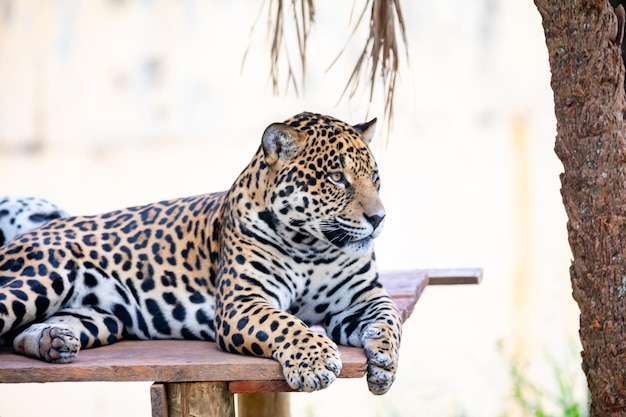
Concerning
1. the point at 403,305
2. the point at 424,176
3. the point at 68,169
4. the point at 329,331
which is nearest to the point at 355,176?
the point at 329,331

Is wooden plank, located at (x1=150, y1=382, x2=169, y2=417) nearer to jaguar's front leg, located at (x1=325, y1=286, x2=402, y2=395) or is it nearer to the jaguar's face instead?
jaguar's front leg, located at (x1=325, y1=286, x2=402, y2=395)

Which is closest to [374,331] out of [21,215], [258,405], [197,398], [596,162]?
[197,398]

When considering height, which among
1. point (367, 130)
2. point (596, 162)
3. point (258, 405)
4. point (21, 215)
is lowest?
point (258, 405)

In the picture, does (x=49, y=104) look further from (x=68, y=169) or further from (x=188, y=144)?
(x=188, y=144)

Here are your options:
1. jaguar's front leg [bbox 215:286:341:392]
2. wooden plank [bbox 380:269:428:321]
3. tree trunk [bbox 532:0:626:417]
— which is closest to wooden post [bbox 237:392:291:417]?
→ wooden plank [bbox 380:269:428:321]

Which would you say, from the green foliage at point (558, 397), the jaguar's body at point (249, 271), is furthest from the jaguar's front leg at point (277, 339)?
the green foliage at point (558, 397)

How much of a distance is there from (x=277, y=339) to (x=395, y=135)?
A: 6.90 metres

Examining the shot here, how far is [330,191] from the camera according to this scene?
17.8ft

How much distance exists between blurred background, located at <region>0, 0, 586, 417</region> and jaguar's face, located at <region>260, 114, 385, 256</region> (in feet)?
19.0

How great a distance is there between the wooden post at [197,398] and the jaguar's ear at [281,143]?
116cm

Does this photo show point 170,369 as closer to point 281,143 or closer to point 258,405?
point 281,143

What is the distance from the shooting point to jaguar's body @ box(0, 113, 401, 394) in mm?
5230

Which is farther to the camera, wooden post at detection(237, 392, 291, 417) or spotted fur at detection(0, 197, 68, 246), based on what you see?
wooden post at detection(237, 392, 291, 417)

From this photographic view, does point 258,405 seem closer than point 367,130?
No
